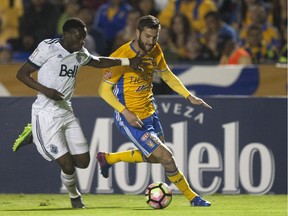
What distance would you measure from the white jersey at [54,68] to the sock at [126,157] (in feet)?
3.92

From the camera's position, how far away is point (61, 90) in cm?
1182

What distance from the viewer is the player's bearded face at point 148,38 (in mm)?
11734

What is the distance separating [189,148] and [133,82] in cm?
232

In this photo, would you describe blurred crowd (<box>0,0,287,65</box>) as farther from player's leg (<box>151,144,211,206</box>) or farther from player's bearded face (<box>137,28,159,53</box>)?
player's leg (<box>151,144,211,206</box>)

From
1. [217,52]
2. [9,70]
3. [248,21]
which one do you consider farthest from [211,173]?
[248,21]

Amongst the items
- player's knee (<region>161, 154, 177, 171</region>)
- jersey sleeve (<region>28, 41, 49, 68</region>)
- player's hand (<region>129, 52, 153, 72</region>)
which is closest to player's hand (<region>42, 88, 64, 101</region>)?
jersey sleeve (<region>28, 41, 49, 68</region>)

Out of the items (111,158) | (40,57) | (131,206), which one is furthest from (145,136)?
(40,57)

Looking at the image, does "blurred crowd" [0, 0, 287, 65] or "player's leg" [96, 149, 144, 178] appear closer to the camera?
"player's leg" [96, 149, 144, 178]

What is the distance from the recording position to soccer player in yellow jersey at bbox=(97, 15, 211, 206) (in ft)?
38.5

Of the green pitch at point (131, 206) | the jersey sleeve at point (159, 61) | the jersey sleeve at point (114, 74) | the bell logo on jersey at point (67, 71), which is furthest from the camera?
the jersey sleeve at point (159, 61)

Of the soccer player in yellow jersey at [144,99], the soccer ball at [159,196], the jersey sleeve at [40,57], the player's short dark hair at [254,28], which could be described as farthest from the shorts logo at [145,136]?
the player's short dark hair at [254,28]

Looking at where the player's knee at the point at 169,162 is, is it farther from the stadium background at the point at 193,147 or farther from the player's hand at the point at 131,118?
the stadium background at the point at 193,147

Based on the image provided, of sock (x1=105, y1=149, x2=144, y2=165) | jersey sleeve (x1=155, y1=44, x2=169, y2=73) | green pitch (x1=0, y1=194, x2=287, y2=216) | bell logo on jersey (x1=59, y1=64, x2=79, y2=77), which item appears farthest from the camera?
sock (x1=105, y1=149, x2=144, y2=165)

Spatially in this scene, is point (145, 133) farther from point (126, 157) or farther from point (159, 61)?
point (126, 157)
